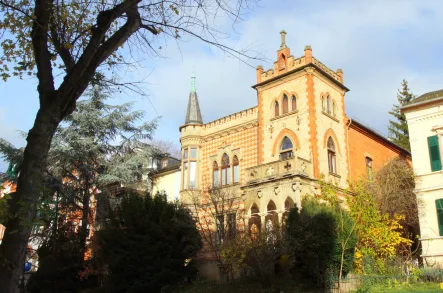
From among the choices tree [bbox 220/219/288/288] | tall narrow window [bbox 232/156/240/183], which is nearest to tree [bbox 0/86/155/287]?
tall narrow window [bbox 232/156/240/183]

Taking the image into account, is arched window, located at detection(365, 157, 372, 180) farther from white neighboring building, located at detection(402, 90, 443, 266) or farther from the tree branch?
the tree branch

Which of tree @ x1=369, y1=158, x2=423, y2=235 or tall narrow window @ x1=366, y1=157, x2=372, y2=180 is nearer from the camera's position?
tree @ x1=369, y1=158, x2=423, y2=235

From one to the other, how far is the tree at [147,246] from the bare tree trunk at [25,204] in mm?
13015

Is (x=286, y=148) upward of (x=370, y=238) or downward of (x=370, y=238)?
upward

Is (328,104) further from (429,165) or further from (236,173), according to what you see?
(236,173)

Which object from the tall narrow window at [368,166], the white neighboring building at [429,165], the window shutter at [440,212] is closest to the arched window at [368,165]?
the tall narrow window at [368,166]

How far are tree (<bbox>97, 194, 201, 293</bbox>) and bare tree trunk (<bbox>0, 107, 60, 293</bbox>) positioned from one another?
42.7 feet

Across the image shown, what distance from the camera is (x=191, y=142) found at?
97.3 ft

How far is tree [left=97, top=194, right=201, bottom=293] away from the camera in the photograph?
18672 millimetres

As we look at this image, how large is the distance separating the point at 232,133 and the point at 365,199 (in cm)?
971

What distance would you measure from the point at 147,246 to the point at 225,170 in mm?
10012

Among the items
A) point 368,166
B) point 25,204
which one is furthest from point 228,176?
point 25,204

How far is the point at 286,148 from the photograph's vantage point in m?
25.6

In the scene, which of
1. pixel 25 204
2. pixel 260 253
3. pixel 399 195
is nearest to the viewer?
pixel 25 204
